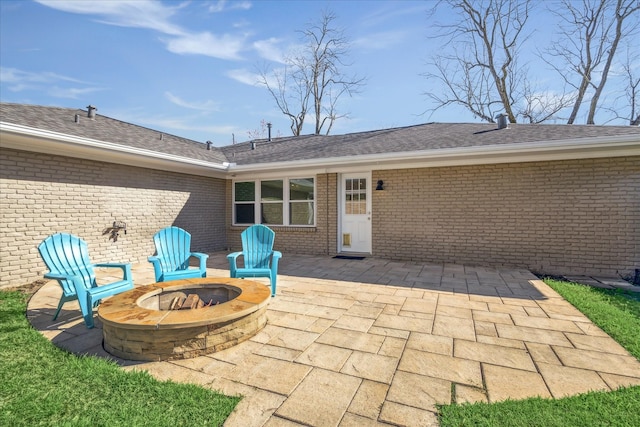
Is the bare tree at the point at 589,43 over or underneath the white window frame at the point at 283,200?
over

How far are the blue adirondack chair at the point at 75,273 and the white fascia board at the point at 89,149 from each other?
7.34ft

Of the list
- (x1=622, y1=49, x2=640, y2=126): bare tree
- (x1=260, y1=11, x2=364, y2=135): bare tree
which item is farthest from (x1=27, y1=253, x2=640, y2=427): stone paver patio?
(x1=260, y1=11, x2=364, y2=135): bare tree

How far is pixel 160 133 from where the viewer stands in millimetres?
9195

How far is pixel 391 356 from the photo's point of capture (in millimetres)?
2510

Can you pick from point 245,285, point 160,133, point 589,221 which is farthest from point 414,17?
point 245,285

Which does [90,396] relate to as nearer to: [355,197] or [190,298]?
[190,298]

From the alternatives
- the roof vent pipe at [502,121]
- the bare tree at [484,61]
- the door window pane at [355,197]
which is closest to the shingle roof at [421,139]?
the roof vent pipe at [502,121]

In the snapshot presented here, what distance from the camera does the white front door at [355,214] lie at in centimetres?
761

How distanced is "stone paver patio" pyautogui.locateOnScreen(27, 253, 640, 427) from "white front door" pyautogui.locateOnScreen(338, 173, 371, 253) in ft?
10.8

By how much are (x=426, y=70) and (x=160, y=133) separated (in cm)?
1346

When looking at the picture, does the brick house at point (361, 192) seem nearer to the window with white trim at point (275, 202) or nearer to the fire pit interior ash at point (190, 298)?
the window with white trim at point (275, 202)

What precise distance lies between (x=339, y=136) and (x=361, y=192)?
9.57 ft

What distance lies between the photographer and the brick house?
17.3 ft

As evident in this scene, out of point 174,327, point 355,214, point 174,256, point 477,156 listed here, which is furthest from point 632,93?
point 174,327
